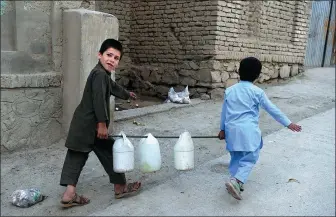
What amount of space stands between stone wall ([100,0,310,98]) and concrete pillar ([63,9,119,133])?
12.1 feet

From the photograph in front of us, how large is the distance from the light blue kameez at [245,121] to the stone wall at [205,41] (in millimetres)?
4428

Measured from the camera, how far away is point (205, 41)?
754 centimetres

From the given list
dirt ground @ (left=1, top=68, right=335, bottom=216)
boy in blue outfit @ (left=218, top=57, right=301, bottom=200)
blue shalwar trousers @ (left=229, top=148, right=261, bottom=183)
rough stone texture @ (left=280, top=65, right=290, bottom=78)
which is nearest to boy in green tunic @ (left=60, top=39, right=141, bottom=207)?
dirt ground @ (left=1, top=68, right=335, bottom=216)

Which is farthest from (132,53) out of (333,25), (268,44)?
(333,25)

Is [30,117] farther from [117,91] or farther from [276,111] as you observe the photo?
[276,111]

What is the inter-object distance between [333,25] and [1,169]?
12499 mm

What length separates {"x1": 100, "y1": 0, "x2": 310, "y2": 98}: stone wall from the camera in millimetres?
7559

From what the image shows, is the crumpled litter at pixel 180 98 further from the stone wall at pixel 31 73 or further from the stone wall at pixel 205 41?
the stone wall at pixel 31 73

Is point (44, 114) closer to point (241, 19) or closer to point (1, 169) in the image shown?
point (1, 169)

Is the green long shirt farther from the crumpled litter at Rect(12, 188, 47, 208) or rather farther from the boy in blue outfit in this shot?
the boy in blue outfit

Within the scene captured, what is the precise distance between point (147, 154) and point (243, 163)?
84 centimetres

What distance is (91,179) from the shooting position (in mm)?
3510

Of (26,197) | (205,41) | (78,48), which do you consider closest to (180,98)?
(205,41)

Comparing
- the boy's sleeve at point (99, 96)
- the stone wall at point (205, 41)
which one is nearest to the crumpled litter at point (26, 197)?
the boy's sleeve at point (99, 96)
